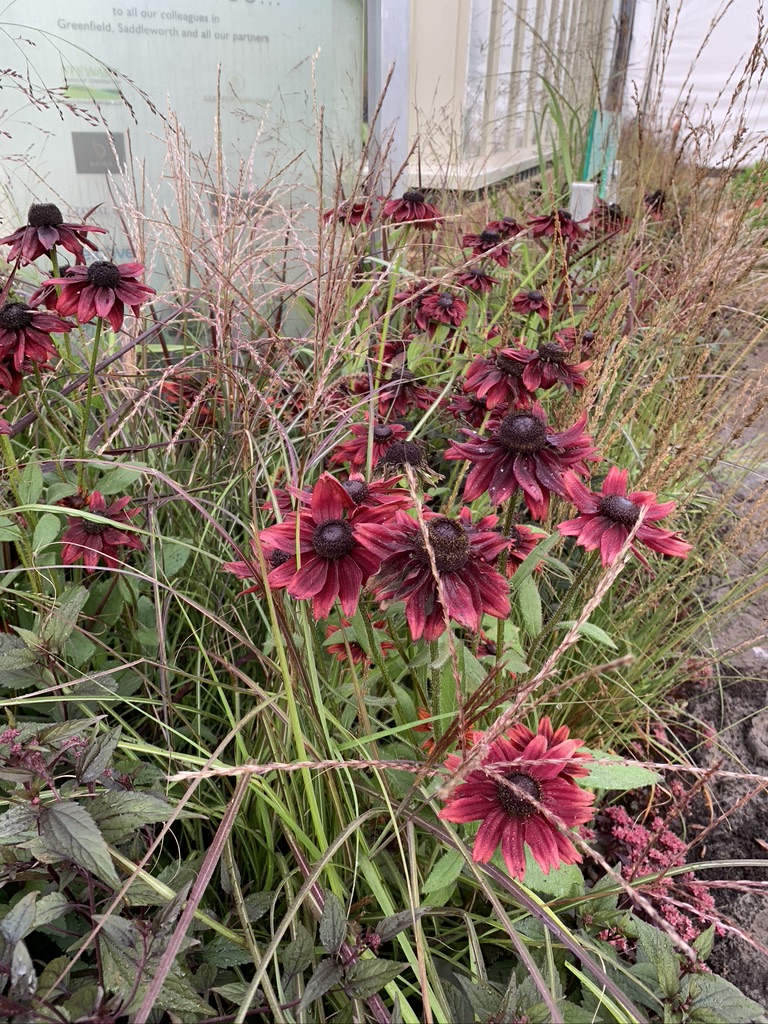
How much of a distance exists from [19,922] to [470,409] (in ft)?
3.01

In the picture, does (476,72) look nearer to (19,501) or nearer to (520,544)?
(520,544)

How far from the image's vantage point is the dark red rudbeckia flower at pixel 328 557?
2.09 ft

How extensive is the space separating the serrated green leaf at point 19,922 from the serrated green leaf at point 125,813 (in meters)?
0.08

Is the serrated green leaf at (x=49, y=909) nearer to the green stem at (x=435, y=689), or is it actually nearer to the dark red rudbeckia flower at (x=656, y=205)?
the green stem at (x=435, y=689)

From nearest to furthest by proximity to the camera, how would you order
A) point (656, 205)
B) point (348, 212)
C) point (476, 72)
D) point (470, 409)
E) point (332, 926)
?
point (332, 926), point (348, 212), point (470, 409), point (656, 205), point (476, 72)

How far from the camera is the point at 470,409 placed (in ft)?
3.99

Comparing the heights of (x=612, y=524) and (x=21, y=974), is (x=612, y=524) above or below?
above

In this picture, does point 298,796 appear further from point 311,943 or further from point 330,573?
point 330,573

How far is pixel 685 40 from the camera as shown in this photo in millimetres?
6695

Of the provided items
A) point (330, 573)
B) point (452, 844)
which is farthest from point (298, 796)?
point (330, 573)

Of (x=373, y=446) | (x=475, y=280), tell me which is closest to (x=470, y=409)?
(x=373, y=446)

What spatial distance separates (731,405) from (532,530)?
0.68 metres

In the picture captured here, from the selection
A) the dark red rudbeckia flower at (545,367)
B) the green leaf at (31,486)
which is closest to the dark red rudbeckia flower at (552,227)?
the dark red rudbeckia flower at (545,367)

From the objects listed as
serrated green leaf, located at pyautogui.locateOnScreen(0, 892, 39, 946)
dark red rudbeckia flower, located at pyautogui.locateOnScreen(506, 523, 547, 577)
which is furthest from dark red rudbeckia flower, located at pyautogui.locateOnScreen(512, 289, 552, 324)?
serrated green leaf, located at pyautogui.locateOnScreen(0, 892, 39, 946)
